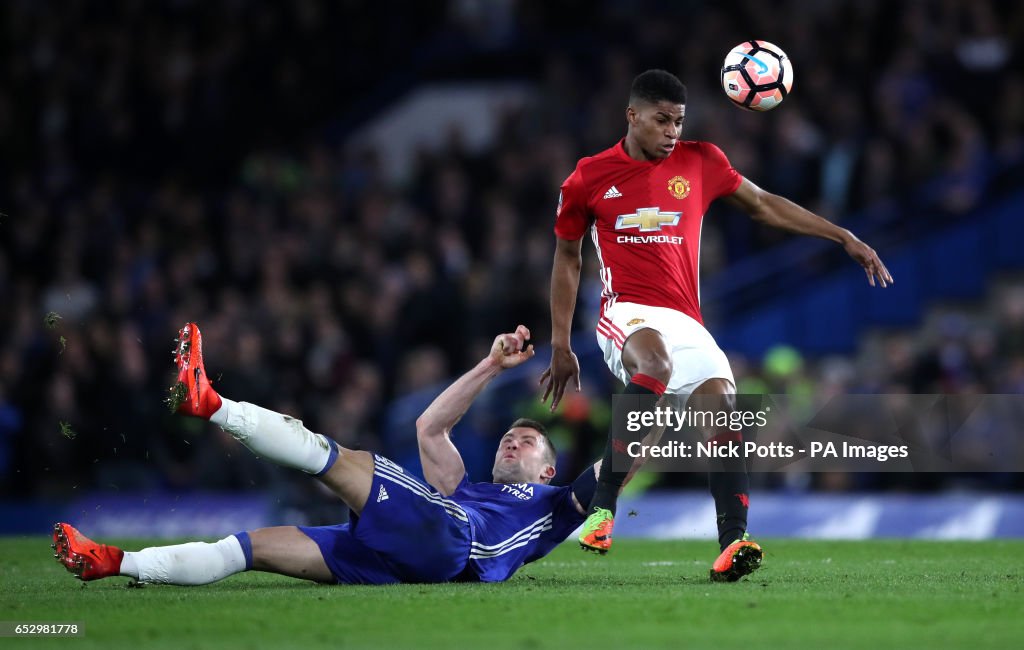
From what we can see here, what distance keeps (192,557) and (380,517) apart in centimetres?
89

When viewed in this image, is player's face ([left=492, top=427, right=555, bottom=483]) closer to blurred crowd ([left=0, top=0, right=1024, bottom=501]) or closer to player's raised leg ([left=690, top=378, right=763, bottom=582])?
player's raised leg ([left=690, top=378, right=763, bottom=582])

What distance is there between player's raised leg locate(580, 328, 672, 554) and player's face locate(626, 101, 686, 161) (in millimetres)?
969

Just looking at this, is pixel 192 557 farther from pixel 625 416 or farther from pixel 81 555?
pixel 625 416

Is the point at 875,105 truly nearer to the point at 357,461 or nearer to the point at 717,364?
the point at 717,364

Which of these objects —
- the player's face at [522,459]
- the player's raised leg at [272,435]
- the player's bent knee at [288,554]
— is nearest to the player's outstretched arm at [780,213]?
the player's face at [522,459]

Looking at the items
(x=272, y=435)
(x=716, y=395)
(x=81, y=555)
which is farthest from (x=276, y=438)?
(x=716, y=395)

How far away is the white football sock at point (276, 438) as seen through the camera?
6.77m

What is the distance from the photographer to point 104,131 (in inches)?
806

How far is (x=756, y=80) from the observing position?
8086mm

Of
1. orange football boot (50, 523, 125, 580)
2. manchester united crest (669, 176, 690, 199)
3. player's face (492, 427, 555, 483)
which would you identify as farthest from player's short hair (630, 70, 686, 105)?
orange football boot (50, 523, 125, 580)

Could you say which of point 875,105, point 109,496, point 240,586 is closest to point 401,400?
point 109,496

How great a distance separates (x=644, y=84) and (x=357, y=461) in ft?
7.99

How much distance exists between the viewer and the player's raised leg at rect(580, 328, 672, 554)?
7.21m

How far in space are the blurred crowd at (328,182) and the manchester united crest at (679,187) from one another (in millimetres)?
6791
